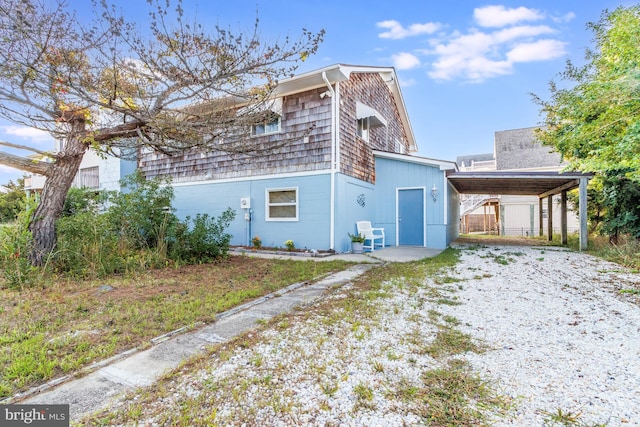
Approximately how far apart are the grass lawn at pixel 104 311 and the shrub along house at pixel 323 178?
305 cm

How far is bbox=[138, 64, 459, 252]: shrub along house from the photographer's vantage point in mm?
8594

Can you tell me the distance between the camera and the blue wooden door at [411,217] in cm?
1011

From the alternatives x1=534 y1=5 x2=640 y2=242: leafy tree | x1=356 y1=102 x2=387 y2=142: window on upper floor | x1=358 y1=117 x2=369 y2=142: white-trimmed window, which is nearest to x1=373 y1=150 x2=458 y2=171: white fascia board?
x1=358 y1=117 x2=369 y2=142: white-trimmed window

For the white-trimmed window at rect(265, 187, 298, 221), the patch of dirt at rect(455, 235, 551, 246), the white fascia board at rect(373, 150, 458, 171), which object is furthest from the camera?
the patch of dirt at rect(455, 235, 551, 246)

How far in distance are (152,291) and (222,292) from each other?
1098 millimetres

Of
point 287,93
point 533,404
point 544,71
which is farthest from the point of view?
point 544,71

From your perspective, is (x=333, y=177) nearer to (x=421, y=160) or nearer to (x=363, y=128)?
(x=363, y=128)

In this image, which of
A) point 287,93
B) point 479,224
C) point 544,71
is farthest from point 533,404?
point 479,224

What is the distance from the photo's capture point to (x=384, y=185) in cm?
1071

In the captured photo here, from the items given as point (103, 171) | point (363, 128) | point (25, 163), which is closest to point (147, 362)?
point (25, 163)

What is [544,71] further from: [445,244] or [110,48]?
[110,48]

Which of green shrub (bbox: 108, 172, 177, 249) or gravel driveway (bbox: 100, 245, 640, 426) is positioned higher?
green shrub (bbox: 108, 172, 177, 249)

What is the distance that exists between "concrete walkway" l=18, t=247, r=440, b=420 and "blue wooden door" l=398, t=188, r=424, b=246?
6764 millimetres

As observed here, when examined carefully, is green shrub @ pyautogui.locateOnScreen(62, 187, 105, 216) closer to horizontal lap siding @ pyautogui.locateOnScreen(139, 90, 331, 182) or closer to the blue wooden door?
horizontal lap siding @ pyautogui.locateOnScreen(139, 90, 331, 182)
